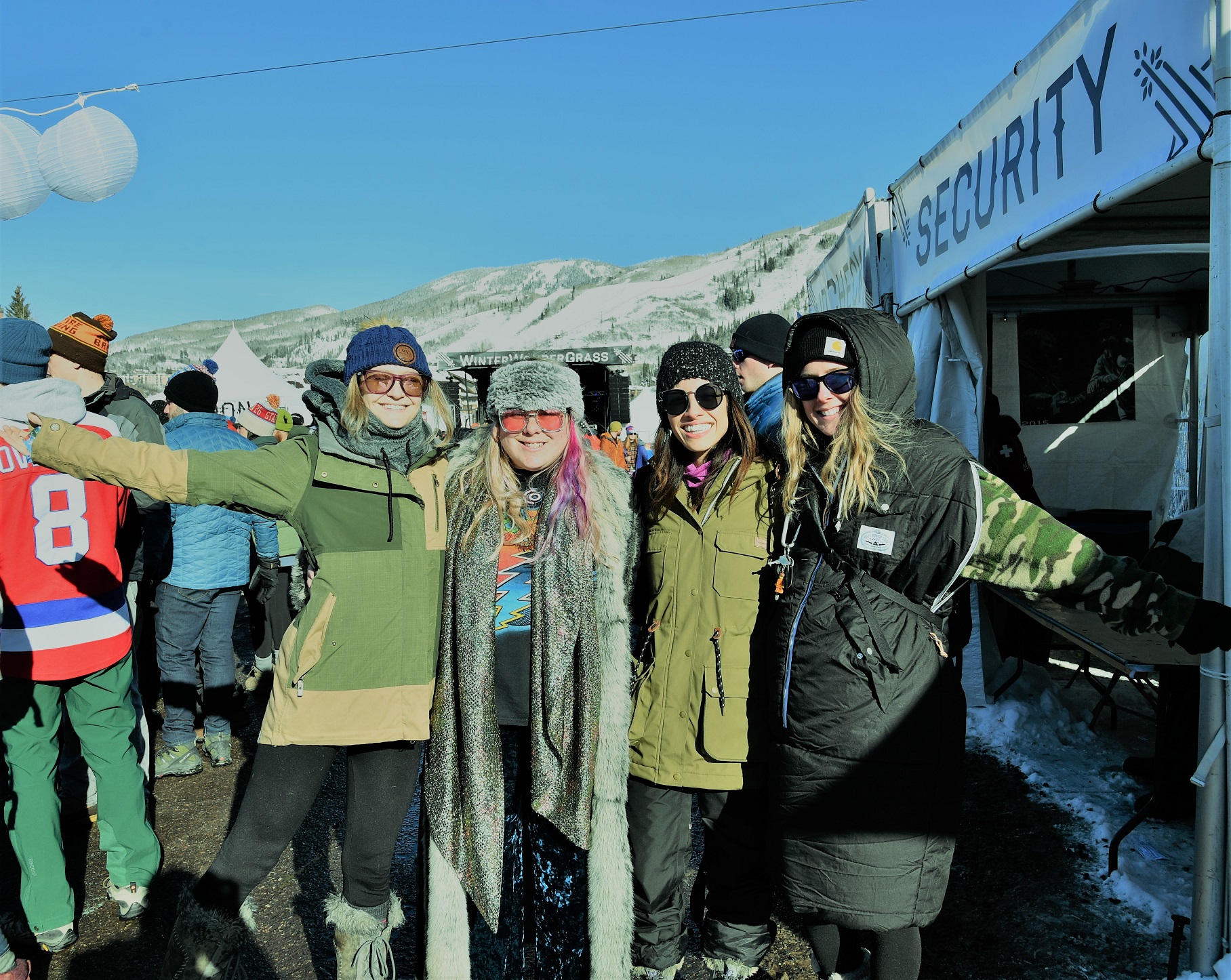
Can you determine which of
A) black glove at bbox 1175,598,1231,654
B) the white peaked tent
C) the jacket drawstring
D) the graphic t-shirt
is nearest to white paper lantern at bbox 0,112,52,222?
the jacket drawstring

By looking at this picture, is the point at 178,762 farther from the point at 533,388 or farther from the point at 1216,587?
the point at 1216,587

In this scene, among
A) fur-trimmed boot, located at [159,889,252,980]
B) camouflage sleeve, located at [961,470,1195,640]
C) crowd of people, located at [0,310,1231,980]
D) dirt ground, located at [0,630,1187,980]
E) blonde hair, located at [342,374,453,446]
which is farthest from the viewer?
dirt ground, located at [0,630,1187,980]

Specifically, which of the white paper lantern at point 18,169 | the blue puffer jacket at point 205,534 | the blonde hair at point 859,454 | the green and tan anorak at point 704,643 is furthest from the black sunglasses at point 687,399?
the white paper lantern at point 18,169

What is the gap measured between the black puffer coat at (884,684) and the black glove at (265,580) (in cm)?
378

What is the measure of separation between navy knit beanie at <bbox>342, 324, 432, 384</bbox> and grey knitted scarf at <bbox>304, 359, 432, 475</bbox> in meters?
0.06

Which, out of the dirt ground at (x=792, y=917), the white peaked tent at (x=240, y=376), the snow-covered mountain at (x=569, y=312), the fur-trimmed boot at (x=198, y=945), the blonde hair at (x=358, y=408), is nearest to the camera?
the fur-trimmed boot at (x=198, y=945)

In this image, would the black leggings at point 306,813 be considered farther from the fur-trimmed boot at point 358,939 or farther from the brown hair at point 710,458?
the brown hair at point 710,458

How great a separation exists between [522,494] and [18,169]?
434 cm

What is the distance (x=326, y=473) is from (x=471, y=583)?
479 millimetres

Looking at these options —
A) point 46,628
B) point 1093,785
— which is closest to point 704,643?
point 46,628

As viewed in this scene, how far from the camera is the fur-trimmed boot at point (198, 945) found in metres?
2.10

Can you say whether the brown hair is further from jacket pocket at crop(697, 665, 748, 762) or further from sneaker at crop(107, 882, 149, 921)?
sneaker at crop(107, 882, 149, 921)

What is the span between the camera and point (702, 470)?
241 centimetres

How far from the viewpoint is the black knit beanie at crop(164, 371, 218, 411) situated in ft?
15.0
